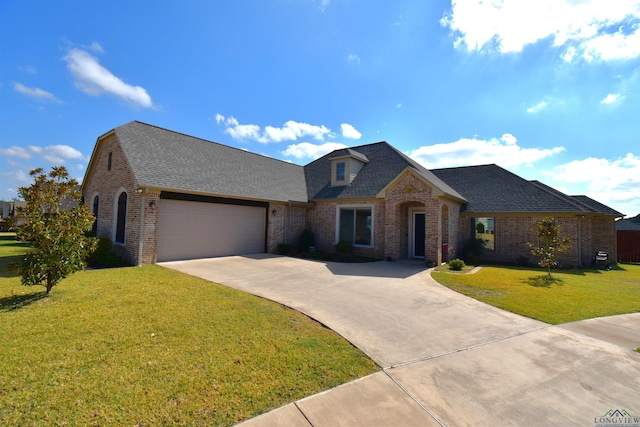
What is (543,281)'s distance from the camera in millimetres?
10430

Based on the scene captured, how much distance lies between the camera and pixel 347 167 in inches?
705

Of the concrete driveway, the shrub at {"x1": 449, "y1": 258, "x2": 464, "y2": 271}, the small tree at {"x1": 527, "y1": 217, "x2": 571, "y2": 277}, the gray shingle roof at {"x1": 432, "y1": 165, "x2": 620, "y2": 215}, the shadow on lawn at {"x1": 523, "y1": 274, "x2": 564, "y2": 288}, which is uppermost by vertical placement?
the gray shingle roof at {"x1": 432, "y1": 165, "x2": 620, "y2": 215}

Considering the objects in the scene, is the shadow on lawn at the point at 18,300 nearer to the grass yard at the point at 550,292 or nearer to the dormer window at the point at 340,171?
the grass yard at the point at 550,292

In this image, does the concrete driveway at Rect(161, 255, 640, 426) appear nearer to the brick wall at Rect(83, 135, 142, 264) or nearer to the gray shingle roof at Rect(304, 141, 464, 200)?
the brick wall at Rect(83, 135, 142, 264)

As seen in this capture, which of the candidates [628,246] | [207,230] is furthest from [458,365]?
[628,246]

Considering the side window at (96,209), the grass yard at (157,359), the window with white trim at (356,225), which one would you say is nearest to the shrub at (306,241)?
the window with white trim at (356,225)

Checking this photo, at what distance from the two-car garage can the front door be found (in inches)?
328

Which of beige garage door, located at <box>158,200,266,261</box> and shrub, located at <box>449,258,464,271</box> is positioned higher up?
beige garage door, located at <box>158,200,266,261</box>

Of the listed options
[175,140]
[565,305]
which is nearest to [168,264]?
[175,140]

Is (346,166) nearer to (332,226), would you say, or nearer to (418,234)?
(332,226)

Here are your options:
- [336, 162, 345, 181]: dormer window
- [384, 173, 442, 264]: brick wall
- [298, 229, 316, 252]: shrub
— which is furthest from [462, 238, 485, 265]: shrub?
[298, 229, 316, 252]: shrub

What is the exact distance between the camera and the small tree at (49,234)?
6.39m

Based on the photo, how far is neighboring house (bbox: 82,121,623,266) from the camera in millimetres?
12320

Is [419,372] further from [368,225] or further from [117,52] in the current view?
[117,52]
